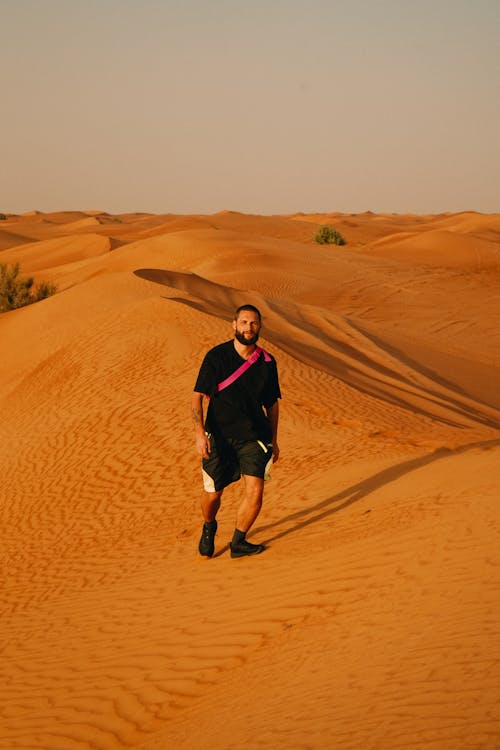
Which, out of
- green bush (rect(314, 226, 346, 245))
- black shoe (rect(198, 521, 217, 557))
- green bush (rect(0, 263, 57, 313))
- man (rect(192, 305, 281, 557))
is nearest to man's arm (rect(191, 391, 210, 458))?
man (rect(192, 305, 281, 557))

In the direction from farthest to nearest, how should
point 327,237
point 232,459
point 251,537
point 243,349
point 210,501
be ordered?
1. point 327,237
2. point 251,537
3. point 210,501
4. point 232,459
5. point 243,349

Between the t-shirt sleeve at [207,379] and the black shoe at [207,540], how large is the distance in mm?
1334

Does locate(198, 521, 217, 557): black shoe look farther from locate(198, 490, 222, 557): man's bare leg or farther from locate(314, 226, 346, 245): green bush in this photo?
locate(314, 226, 346, 245): green bush

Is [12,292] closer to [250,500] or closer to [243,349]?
[250,500]

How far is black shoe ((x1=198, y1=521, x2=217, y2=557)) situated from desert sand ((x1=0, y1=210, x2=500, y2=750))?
0.14m

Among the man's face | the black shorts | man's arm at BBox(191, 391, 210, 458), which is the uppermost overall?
the man's face

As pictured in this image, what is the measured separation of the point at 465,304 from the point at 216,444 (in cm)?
2166

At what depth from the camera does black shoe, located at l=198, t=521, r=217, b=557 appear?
6.91 metres

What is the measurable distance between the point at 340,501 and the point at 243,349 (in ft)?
9.23

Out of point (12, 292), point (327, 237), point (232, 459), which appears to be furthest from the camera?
point (327, 237)

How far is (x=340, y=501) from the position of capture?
8.29 m

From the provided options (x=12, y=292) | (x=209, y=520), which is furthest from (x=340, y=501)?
(x=12, y=292)

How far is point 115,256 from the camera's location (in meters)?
35.0

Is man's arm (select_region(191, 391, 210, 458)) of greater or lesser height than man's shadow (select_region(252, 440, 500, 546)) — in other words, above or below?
above
